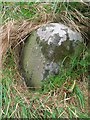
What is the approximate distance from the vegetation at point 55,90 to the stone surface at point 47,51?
1.9 inches

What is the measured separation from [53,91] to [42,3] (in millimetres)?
690

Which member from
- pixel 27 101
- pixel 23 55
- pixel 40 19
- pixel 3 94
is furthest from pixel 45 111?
pixel 40 19

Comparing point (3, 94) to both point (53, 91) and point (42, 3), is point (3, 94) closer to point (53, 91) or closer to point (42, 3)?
point (53, 91)

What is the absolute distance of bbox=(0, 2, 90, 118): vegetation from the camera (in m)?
2.07

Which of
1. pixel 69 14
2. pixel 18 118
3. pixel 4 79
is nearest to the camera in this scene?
pixel 18 118

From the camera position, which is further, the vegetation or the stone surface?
the stone surface

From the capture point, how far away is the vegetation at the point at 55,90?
2074 mm

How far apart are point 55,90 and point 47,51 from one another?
9.9 inches

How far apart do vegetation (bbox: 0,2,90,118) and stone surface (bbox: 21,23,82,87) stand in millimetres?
49

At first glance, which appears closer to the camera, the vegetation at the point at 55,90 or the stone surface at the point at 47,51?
the vegetation at the point at 55,90

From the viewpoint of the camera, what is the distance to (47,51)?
2.23m

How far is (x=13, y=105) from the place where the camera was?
2.09 m

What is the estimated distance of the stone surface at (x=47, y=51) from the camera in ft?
7.30

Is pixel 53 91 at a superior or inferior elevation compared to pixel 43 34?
inferior
